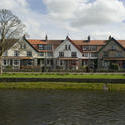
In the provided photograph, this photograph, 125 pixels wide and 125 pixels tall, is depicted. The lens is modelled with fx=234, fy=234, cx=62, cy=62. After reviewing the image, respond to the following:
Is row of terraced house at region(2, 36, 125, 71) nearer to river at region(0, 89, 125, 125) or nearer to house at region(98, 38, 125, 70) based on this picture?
house at region(98, 38, 125, 70)

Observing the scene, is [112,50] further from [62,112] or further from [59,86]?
[62,112]

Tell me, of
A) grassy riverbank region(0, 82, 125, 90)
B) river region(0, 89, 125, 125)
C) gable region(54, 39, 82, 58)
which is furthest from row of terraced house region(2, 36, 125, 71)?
river region(0, 89, 125, 125)

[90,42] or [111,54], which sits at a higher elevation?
[90,42]

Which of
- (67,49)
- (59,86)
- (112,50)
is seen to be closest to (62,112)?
(59,86)

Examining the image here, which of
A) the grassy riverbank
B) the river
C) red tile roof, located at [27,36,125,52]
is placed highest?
red tile roof, located at [27,36,125,52]

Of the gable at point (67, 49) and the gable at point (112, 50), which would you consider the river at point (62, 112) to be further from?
the gable at point (67, 49)

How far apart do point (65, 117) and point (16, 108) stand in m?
5.83

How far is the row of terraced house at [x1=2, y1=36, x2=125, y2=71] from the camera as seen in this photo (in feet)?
260

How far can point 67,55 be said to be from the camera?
81.4m

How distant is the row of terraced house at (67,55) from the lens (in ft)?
260

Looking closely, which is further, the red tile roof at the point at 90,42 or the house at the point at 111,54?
the red tile roof at the point at 90,42

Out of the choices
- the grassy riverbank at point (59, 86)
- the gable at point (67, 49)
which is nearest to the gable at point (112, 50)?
the gable at point (67, 49)

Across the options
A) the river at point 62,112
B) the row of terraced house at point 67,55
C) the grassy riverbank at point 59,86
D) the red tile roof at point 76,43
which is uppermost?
the red tile roof at point 76,43

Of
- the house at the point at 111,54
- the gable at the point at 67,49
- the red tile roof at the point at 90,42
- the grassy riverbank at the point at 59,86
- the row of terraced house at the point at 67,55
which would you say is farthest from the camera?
the red tile roof at the point at 90,42
